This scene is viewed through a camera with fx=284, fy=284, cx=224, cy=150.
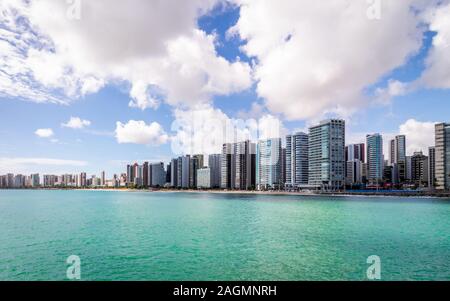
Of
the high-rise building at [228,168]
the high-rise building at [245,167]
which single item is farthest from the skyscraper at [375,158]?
the high-rise building at [228,168]

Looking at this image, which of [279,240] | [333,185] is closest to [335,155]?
[333,185]

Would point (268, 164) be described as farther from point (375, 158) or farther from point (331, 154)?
point (375, 158)

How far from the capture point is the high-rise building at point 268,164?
141875 millimetres

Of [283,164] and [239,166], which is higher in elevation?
[283,164]

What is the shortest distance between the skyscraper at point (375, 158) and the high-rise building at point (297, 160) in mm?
34974

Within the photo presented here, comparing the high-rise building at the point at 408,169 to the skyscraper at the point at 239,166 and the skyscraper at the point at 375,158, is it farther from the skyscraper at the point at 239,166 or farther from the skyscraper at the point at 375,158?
the skyscraper at the point at 239,166

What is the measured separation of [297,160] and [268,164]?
18689 mm

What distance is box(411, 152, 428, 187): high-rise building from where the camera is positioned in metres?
123

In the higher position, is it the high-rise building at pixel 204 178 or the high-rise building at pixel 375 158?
the high-rise building at pixel 375 158

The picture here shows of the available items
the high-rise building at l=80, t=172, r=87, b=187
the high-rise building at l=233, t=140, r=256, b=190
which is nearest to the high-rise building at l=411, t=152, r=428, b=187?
the high-rise building at l=233, t=140, r=256, b=190

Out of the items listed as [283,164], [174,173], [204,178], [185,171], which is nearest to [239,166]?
[283,164]

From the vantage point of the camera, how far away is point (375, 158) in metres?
140

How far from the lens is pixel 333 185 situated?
111125 mm
